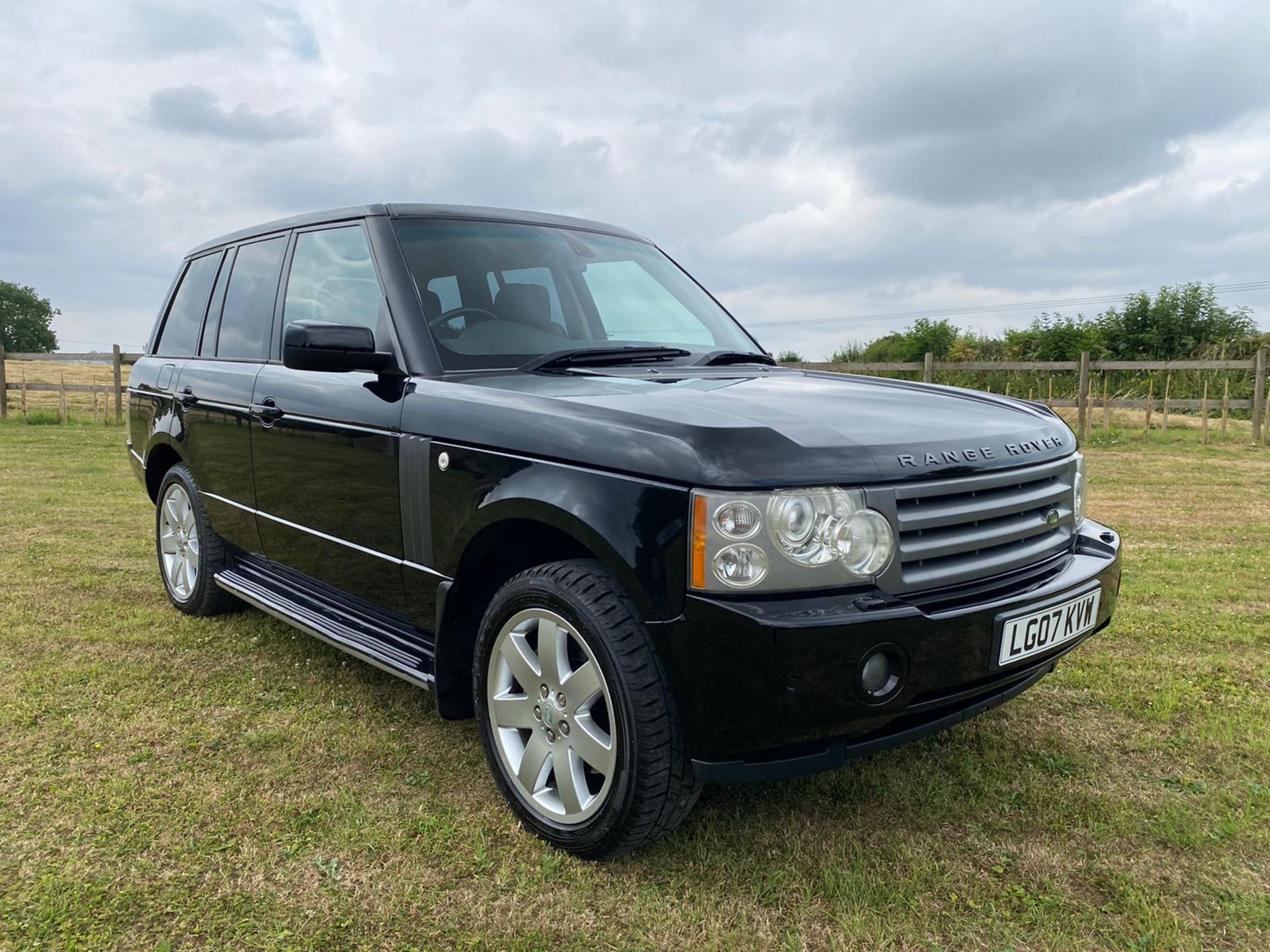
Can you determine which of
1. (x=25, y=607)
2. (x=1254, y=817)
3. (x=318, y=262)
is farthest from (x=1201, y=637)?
(x=25, y=607)

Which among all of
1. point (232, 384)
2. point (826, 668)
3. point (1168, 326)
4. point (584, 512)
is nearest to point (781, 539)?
point (826, 668)

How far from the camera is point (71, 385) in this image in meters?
19.5

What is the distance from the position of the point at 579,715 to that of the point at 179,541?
3.48 metres

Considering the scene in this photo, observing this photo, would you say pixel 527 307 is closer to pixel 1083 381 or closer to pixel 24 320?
pixel 1083 381

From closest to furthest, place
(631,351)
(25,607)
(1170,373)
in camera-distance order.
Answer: (631,351), (25,607), (1170,373)

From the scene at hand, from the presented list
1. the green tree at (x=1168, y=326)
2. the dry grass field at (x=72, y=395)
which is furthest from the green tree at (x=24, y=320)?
the green tree at (x=1168, y=326)

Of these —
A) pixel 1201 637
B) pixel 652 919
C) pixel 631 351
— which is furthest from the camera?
pixel 1201 637

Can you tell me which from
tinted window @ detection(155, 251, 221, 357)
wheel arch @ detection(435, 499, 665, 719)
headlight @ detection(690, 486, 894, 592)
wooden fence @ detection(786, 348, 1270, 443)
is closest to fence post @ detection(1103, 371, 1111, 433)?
wooden fence @ detection(786, 348, 1270, 443)

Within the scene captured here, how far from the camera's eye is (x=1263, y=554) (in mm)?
6879

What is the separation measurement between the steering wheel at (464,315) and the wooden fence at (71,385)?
18255 millimetres

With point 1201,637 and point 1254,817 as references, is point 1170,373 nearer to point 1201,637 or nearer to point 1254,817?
point 1201,637

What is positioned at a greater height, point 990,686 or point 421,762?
point 990,686

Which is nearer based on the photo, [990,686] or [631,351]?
[990,686]

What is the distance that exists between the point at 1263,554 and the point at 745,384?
18.9ft
